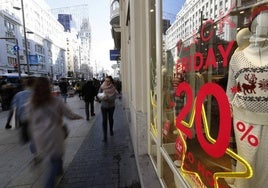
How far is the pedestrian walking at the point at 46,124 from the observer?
10.9 feet

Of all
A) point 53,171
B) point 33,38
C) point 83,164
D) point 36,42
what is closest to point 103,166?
point 83,164

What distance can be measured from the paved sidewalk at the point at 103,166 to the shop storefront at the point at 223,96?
5.65 feet

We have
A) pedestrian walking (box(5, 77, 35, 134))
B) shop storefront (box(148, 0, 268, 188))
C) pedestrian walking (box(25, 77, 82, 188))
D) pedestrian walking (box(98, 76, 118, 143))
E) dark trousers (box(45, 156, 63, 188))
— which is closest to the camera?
shop storefront (box(148, 0, 268, 188))

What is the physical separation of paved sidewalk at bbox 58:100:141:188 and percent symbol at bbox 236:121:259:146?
2.62 metres

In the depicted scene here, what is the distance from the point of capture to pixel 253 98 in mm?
1653

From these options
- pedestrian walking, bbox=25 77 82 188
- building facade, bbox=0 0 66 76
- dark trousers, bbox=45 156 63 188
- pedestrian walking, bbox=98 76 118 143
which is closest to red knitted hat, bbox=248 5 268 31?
pedestrian walking, bbox=25 77 82 188

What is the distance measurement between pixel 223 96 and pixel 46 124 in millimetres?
2393

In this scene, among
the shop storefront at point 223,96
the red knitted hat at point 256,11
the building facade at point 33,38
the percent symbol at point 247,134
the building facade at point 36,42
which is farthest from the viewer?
the building facade at point 33,38

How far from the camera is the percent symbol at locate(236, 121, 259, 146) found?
Result: 1.76 m

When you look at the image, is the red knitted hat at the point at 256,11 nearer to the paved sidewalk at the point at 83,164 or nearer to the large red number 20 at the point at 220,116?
the large red number 20 at the point at 220,116

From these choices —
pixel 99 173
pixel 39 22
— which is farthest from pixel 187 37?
pixel 39 22

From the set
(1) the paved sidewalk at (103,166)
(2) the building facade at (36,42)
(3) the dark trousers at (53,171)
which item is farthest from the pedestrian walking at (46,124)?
(2) the building facade at (36,42)

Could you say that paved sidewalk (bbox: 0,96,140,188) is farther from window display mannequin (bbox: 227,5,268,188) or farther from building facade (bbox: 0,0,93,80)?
building facade (bbox: 0,0,93,80)

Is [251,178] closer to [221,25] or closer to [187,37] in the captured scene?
[221,25]
